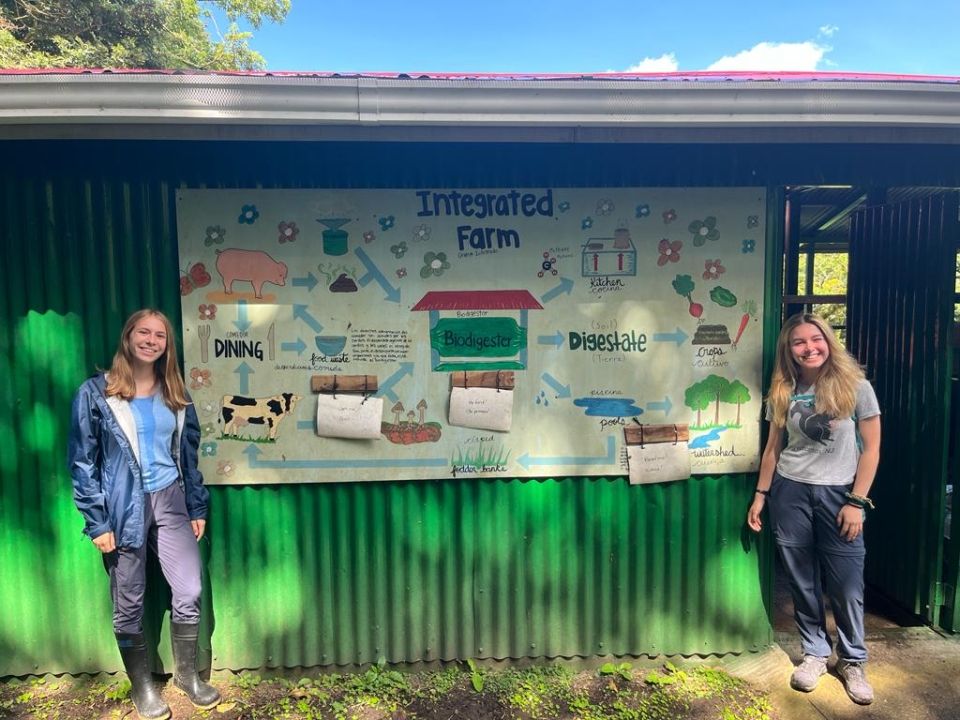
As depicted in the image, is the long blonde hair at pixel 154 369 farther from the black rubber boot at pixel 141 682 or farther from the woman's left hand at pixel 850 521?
the woman's left hand at pixel 850 521

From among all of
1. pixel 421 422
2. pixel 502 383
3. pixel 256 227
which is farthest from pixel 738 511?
pixel 256 227

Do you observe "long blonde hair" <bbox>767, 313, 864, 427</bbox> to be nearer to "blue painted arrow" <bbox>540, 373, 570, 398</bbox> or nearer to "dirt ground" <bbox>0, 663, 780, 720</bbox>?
"blue painted arrow" <bbox>540, 373, 570, 398</bbox>

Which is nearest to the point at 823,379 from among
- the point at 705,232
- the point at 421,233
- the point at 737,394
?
the point at 737,394

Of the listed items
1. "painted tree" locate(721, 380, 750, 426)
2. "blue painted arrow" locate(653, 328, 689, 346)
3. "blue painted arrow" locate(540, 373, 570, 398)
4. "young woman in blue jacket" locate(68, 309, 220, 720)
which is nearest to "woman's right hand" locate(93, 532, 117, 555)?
"young woman in blue jacket" locate(68, 309, 220, 720)

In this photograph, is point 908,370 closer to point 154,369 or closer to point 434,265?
Result: point 434,265

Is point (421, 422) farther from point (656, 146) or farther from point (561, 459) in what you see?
point (656, 146)

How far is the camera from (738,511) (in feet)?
10.4

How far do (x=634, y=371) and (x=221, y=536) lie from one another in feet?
7.91

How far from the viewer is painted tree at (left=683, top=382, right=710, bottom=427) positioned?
309cm

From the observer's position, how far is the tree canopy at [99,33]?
13.2 metres

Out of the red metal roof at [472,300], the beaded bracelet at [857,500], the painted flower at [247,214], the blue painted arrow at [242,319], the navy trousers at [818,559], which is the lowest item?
the navy trousers at [818,559]

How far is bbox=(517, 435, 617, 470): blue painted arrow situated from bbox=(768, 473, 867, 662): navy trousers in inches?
34.5

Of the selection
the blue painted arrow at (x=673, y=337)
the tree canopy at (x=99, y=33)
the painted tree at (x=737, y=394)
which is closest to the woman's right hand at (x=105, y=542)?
the blue painted arrow at (x=673, y=337)

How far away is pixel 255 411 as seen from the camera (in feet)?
9.73
